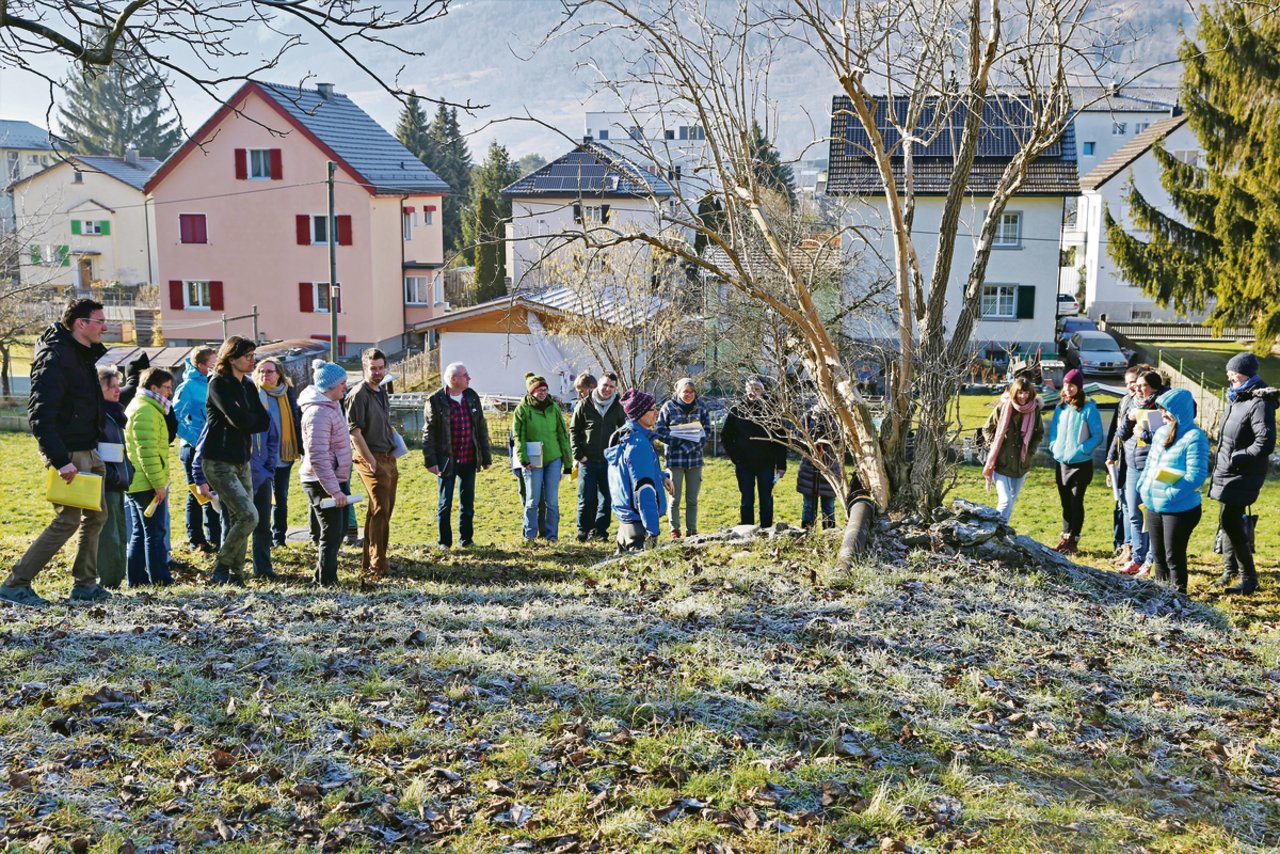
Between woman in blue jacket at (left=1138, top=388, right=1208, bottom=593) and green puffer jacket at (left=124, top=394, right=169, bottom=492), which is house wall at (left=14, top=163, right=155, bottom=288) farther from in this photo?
woman in blue jacket at (left=1138, top=388, right=1208, bottom=593)

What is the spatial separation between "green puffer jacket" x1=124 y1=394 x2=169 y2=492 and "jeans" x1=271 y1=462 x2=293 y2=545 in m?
1.60

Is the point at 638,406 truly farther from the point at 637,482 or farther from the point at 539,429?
the point at 539,429

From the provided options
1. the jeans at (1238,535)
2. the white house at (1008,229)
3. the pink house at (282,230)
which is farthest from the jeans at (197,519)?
the pink house at (282,230)

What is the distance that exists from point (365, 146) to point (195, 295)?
27.6 feet

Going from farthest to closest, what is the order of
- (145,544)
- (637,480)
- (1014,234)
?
(1014,234) < (637,480) < (145,544)

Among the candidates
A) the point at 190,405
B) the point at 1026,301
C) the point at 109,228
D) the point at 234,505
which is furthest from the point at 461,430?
the point at 109,228

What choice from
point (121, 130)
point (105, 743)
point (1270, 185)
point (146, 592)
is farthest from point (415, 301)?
point (121, 130)

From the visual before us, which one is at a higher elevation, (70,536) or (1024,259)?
(1024,259)

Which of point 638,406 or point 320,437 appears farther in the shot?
point 638,406

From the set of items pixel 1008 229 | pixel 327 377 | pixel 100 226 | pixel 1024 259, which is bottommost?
pixel 327 377

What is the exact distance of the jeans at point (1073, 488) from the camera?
11.3 m

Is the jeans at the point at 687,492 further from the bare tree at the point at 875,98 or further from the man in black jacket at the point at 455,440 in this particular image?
the bare tree at the point at 875,98

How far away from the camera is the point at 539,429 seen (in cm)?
1152

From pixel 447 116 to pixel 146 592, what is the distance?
59014 mm
